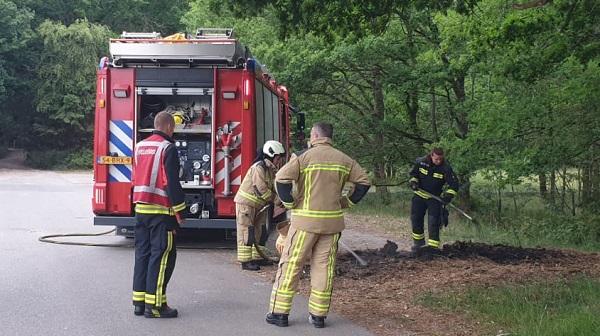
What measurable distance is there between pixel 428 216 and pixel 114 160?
4.87 m

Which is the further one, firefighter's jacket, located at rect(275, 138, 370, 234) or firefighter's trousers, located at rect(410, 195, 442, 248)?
firefighter's trousers, located at rect(410, 195, 442, 248)

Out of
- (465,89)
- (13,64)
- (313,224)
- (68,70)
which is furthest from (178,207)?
(13,64)

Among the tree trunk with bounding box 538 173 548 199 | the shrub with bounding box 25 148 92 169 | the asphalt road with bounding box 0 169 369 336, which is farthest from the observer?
the shrub with bounding box 25 148 92 169

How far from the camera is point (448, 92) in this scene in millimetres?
20578

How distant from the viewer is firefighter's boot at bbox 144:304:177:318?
21.6ft

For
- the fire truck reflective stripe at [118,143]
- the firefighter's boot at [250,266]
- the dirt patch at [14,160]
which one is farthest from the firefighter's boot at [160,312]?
the dirt patch at [14,160]

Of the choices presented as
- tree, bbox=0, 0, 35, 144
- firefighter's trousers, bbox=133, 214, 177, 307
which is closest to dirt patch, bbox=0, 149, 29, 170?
tree, bbox=0, 0, 35, 144

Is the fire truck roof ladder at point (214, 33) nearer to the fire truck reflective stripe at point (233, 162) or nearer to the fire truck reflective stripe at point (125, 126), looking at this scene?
the fire truck reflective stripe at point (233, 162)

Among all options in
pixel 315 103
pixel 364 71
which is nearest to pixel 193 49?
pixel 364 71

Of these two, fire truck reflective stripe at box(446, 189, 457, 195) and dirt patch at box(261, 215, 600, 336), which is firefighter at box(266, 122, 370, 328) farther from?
fire truck reflective stripe at box(446, 189, 457, 195)

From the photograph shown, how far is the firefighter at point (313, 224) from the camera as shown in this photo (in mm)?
6410

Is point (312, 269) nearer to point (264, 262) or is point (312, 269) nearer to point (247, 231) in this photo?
point (247, 231)

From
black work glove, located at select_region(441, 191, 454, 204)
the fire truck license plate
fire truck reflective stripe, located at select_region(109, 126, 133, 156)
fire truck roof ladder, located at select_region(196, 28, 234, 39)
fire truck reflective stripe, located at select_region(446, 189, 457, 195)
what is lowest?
black work glove, located at select_region(441, 191, 454, 204)

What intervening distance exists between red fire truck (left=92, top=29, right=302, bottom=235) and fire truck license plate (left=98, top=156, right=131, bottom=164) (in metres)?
0.01
